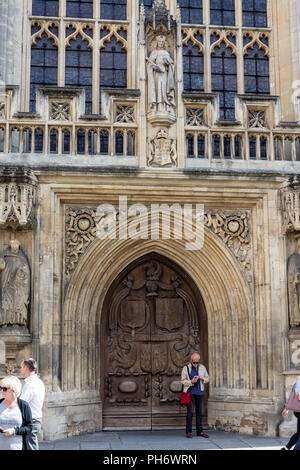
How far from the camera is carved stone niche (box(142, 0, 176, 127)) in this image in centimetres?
1209

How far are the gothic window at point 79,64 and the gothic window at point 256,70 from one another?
131 inches

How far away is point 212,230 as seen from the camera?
1226 cm

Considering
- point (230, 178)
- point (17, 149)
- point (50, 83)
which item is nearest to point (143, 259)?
point (230, 178)

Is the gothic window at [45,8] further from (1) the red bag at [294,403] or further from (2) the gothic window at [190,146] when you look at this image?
(1) the red bag at [294,403]

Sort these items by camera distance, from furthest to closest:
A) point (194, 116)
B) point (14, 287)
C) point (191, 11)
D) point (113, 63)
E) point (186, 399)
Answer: point (191, 11) < point (113, 63) < point (194, 116) < point (186, 399) < point (14, 287)

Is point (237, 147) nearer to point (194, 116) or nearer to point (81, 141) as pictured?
point (194, 116)

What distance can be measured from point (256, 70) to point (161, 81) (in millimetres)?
3004

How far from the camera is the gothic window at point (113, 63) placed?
13883 mm

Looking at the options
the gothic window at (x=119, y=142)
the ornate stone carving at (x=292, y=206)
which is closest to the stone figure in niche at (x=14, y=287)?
the gothic window at (x=119, y=142)

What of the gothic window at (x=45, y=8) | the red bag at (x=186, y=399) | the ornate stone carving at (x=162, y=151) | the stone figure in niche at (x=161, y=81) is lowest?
the red bag at (x=186, y=399)

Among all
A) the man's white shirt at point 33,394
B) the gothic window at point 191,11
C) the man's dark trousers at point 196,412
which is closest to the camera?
the man's white shirt at point 33,394

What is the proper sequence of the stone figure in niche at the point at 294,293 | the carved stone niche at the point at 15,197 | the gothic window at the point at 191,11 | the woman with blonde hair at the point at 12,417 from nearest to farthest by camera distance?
the woman with blonde hair at the point at 12,417, the carved stone niche at the point at 15,197, the stone figure in niche at the point at 294,293, the gothic window at the point at 191,11

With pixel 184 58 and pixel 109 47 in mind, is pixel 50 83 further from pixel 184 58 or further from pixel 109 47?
pixel 184 58

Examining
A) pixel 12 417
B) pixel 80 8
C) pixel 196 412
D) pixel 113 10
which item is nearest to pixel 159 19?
pixel 113 10
